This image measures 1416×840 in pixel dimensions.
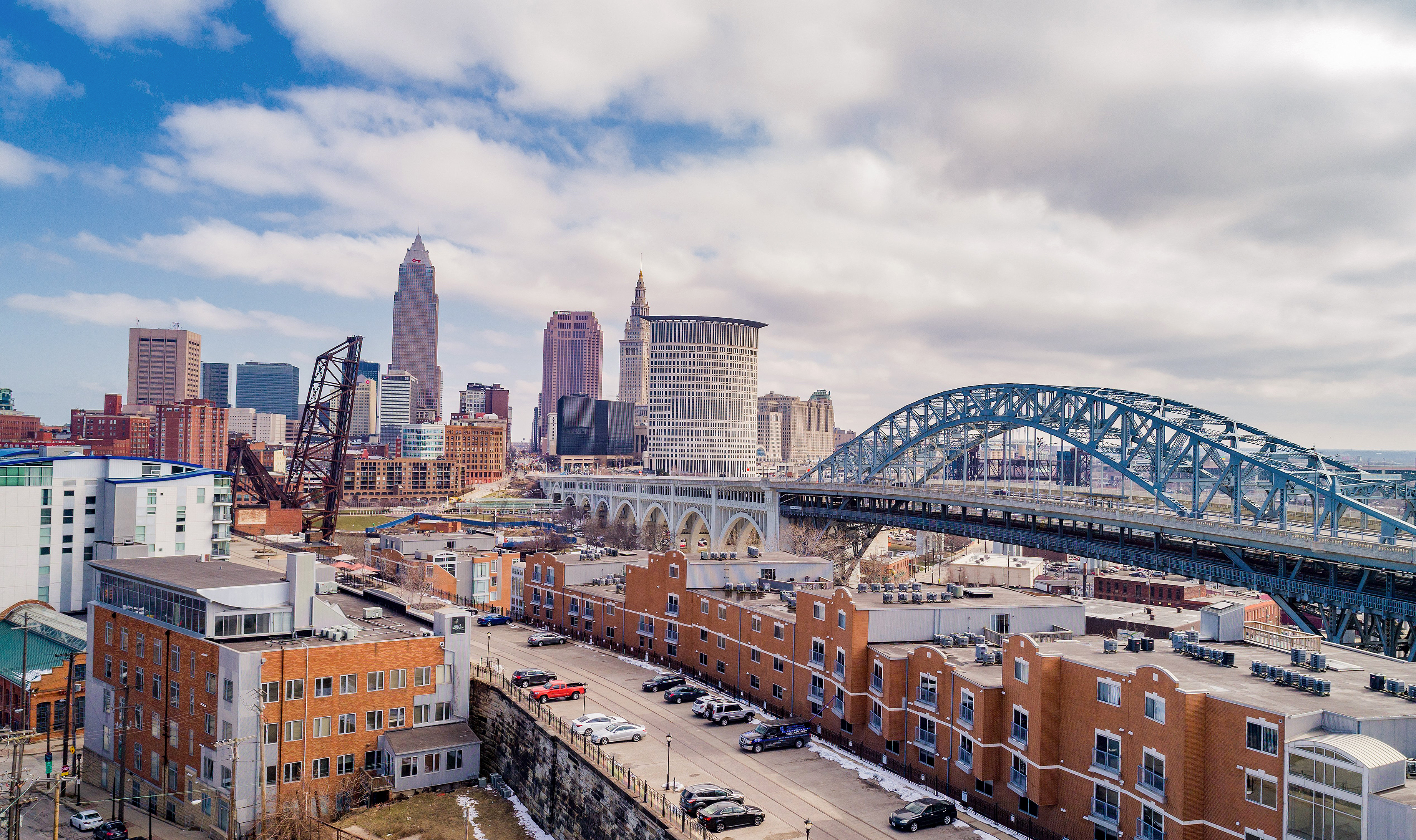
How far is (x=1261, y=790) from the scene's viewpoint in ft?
92.3

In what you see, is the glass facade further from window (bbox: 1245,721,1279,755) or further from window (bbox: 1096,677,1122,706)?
window (bbox: 1245,721,1279,755)

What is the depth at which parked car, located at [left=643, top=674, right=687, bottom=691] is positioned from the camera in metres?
55.0

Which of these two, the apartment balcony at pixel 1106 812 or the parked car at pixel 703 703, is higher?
the apartment balcony at pixel 1106 812

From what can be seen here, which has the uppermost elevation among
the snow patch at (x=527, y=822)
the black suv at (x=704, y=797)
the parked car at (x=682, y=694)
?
the black suv at (x=704, y=797)

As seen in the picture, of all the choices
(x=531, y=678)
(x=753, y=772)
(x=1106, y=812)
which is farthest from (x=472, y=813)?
(x=1106, y=812)

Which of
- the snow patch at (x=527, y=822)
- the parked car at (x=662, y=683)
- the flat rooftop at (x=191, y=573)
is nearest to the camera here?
the snow patch at (x=527, y=822)

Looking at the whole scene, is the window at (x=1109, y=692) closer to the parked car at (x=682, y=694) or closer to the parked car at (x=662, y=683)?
the parked car at (x=682, y=694)

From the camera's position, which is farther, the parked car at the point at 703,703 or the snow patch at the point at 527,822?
the parked car at the point at 703,703

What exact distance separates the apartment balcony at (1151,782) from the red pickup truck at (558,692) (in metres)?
30.7

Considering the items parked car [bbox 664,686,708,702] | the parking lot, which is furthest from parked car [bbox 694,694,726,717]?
parked car [bbox 664,686,708,702]

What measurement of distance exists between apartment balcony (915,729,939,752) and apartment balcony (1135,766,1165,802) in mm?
10446

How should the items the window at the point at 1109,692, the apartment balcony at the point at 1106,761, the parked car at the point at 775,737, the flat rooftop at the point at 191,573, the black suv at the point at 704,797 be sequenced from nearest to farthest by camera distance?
the apartment balcony at the point at 1106,761 → the window at the point at 1109,692 → the black suv at the point at 704,797 → the parked car at the point at 775,737 → the flat rooftop at the point at 191,573

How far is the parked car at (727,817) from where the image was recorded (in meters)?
34.9

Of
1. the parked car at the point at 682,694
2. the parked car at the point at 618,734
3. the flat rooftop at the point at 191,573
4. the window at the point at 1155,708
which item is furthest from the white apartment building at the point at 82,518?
the window at the point at 1155,708
